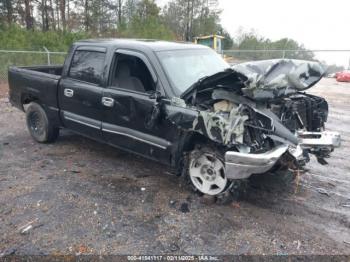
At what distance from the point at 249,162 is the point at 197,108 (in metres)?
0.86

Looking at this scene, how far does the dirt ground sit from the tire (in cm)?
10

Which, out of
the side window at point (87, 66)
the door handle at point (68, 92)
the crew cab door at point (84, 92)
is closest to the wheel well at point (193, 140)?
the crew cab door at point (84, 92)

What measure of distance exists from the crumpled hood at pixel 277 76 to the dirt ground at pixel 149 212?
1.32 m

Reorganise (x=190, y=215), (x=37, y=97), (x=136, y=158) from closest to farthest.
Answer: (x=190, y=215) < (x=136, y=158) < (x=37, y=97)

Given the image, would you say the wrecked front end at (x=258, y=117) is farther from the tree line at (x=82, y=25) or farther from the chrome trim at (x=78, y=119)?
the tree line at (x=82, y=25)

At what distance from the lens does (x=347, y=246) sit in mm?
3182

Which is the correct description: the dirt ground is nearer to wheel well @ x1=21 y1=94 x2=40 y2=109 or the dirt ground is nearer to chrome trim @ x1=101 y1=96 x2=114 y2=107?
chrome trim @ x1=101 y1=96 x2=114 y2=107

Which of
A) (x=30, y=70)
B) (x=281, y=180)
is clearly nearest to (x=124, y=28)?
(x=30, y=70)

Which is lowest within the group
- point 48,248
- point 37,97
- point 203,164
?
point 48,248

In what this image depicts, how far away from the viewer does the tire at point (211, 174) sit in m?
3.82

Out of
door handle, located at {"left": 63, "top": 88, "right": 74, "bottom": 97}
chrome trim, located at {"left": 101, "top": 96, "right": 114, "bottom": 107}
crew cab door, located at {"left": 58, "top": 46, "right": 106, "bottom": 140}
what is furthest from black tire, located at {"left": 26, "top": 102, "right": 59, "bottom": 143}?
chrome trim, located at {"left": 101, "top": 96, "right": 114, "bottom": 107}

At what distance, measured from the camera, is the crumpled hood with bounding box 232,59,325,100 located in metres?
3.55

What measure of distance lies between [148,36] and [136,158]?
15024 mm

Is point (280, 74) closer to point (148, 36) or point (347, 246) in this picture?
point (347, 246)
